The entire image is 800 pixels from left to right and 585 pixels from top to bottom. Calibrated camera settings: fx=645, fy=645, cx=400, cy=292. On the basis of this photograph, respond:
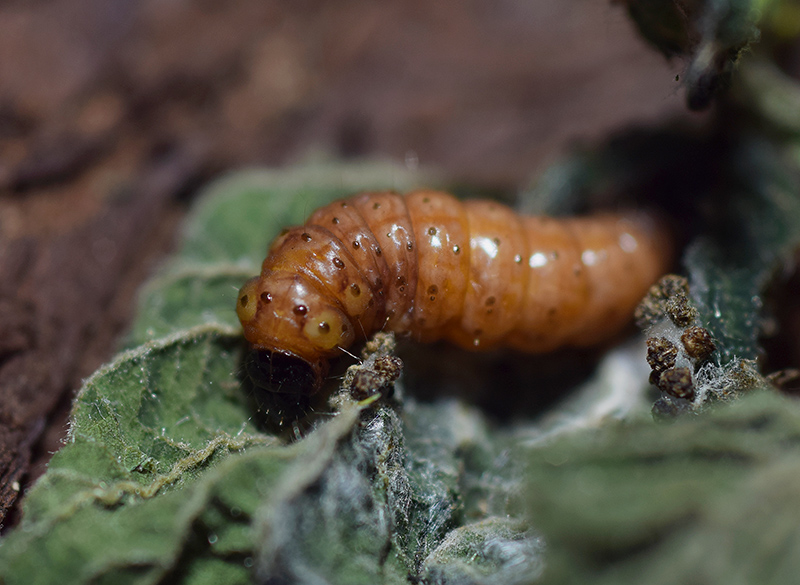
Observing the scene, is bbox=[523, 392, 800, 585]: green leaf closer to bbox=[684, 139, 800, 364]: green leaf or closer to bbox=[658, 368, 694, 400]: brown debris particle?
bbox=[658, 368, 694, 400]: brown debris particle

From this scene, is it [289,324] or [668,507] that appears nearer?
[668,507]

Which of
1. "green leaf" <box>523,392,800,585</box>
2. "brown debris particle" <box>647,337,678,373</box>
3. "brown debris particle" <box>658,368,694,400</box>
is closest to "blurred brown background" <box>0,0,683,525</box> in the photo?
"brown debris particle" <box>647,337,678,373</box>

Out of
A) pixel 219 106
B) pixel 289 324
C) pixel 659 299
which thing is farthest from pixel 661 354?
pixel 219 106

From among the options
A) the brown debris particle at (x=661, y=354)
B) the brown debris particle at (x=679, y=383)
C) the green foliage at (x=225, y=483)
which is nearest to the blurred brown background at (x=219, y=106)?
the green foliage at (x=225, y=483)

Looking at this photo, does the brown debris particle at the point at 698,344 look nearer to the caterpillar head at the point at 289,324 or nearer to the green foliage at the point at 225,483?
the green foliage at the point at 225,483

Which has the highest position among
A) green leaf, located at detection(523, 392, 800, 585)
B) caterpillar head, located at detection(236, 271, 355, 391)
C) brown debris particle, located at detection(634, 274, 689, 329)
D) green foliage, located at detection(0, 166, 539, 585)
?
green leaf, located at detection(523, 392, 800, 585)

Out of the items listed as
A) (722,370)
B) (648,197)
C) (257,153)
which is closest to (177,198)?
(257,153)

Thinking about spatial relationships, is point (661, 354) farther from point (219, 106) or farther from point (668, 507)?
point (219, 106)

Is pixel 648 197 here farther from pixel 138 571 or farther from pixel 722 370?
pixel 138 571
